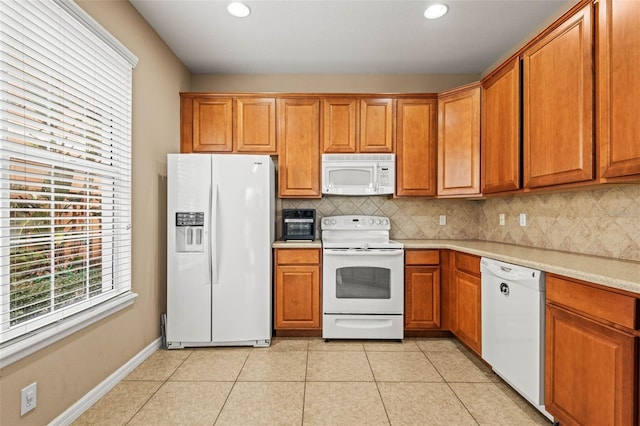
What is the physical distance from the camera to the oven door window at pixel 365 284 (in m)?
3.02

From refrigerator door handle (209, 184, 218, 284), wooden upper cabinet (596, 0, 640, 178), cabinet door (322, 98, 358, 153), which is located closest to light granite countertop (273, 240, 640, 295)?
wooden upper cabinet (596, 0, 640, 178)

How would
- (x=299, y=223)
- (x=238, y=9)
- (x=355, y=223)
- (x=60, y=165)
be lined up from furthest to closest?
(x=355, y=223)
(x=299, y=223)
(x=238, y=9)
(x=60, y=165)

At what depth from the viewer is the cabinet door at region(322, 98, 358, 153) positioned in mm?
3367

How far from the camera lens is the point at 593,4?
5.81 feet

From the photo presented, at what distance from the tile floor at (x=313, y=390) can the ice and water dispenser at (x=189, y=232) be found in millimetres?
889

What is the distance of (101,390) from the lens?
207 cm

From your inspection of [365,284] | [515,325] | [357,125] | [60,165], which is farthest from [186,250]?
[515,325]

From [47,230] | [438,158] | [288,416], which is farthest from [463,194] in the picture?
[47,230]

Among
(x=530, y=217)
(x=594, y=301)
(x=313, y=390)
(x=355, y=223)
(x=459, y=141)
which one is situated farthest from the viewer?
(x=355, y=223)

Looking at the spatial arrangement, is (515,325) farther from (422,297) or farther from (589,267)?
(422,297)

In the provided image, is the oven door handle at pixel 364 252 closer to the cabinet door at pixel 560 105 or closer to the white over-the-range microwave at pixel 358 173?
the white over-the-range microwave at pixel 358 173

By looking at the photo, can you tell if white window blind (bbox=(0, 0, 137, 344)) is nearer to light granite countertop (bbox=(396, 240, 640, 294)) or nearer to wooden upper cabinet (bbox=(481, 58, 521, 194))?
light granite countertop (bbox=(396, 240, 640, 294))

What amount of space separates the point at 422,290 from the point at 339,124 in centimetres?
184

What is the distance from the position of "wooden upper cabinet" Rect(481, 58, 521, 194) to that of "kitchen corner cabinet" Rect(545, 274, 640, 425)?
1.06 metres
